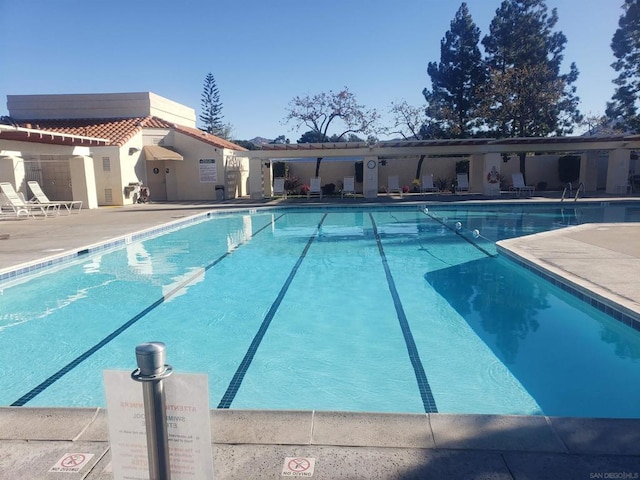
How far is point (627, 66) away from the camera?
29.8 meters

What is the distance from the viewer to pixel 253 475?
7.55 feet

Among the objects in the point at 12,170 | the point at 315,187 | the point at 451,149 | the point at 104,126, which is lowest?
the point at 315,187

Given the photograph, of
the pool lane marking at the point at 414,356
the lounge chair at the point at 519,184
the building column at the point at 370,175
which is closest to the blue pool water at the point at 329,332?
the pool lane marking at the point at 414,356

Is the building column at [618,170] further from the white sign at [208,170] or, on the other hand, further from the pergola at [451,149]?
the white sign at [208,170]

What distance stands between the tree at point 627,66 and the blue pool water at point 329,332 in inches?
1083

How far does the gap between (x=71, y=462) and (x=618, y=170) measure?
25.5m

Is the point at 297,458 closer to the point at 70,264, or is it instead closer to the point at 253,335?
the point at 253,335

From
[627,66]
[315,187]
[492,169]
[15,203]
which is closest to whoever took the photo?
[15,203]

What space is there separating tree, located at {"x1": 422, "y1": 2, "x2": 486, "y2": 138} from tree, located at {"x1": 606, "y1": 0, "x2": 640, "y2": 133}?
27.9 ft

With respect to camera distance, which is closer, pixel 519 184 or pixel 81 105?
pixel 519 184

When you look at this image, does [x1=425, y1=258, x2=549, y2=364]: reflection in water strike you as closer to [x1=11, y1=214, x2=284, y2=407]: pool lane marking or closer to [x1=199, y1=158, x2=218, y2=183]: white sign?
[x1=11, y1=214, x2=284, y2=407]: pool lane marking

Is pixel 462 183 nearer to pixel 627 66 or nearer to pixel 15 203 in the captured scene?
pixel 627 66

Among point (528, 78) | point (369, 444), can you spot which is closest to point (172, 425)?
point (369, 444)


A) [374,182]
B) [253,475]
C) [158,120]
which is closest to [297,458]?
[253,475]
